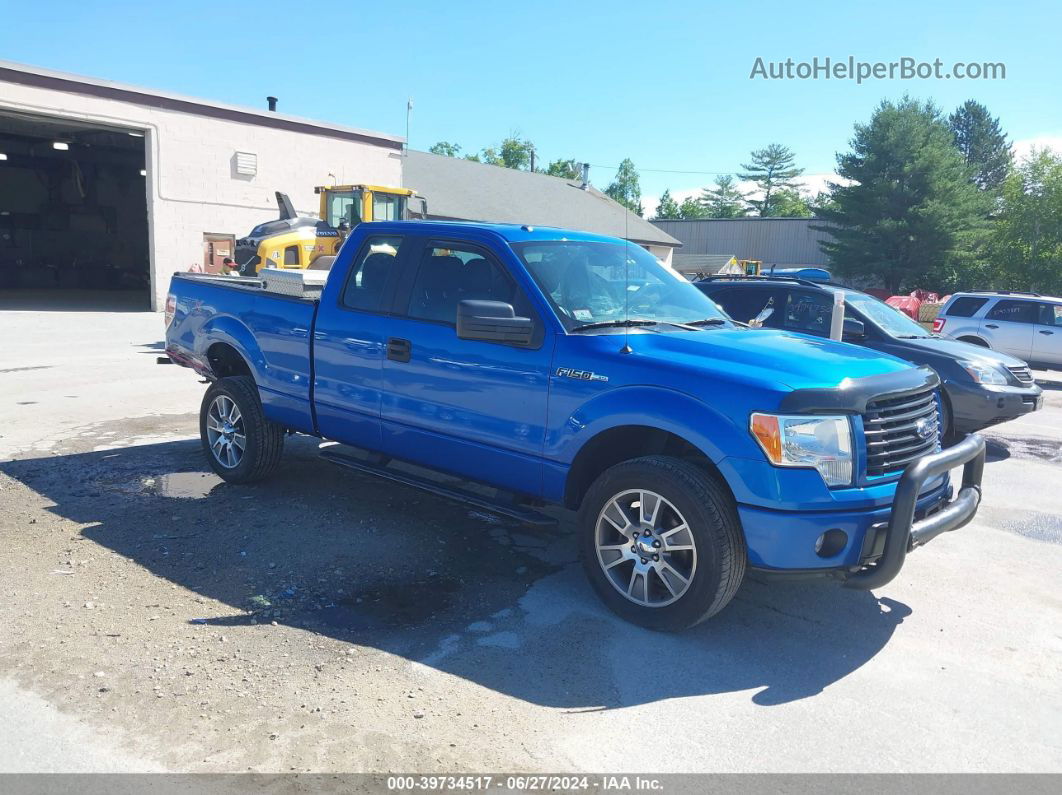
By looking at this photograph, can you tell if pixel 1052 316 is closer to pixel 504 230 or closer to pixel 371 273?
pixel 504 230

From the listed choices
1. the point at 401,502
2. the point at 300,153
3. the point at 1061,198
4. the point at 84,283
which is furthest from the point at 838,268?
the point at 401,502

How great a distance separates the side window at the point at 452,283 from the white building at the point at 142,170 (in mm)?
21572

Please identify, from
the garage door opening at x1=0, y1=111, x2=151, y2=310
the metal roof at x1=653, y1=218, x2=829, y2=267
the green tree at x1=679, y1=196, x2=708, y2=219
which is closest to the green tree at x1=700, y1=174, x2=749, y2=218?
the green tree at x1=679, y1=196, x2=708, y2=219

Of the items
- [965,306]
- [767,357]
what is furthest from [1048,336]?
[767,357]

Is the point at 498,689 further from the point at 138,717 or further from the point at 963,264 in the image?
the point at 963,264

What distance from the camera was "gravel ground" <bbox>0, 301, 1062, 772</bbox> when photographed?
329 cm

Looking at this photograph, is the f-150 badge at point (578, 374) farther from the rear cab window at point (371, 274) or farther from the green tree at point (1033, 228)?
the green tree at point (1033, 228)

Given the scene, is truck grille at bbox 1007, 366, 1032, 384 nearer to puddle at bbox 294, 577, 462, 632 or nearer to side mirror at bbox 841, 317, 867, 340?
side mirror at bbox 841, 317, 867, 340

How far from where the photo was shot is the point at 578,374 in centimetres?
448

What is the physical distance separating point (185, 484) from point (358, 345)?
2154 mm

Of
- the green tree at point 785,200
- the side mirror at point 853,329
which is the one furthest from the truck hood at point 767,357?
the green tree at point 785,200

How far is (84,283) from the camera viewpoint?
38.4 metres

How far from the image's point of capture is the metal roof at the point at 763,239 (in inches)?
2223

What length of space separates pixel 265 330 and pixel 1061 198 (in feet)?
140
